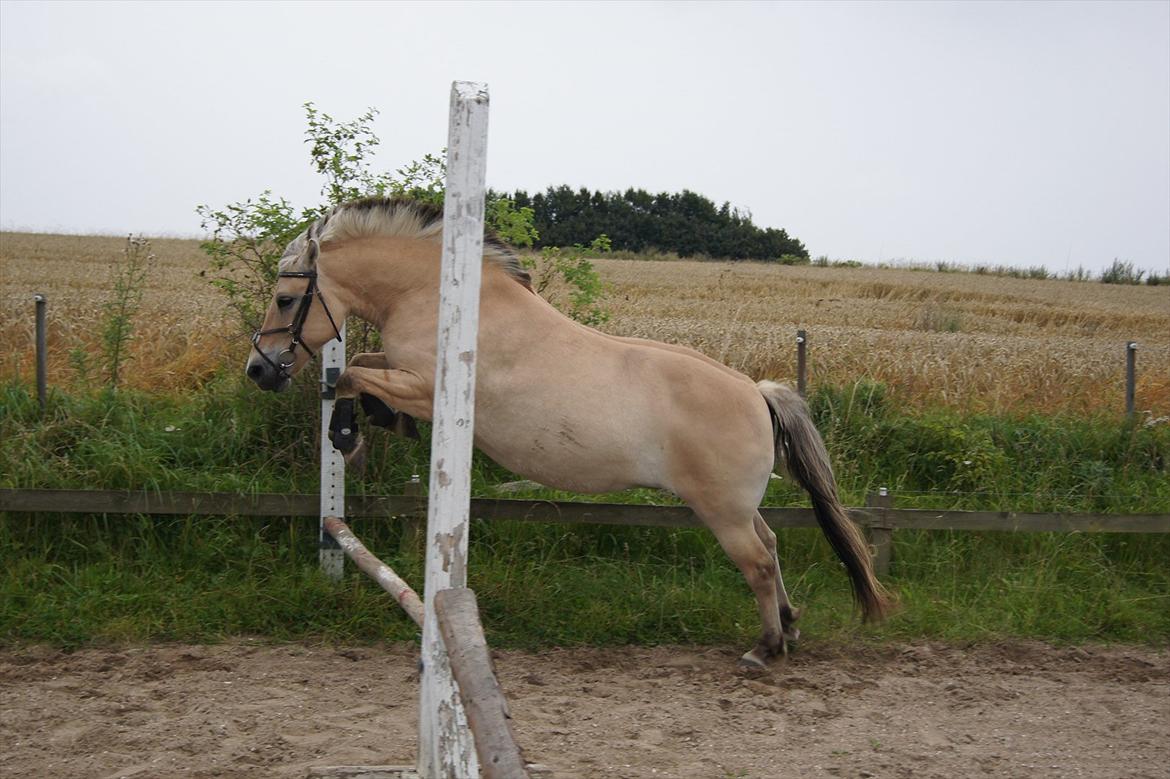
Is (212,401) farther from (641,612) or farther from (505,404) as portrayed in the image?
(641,612)

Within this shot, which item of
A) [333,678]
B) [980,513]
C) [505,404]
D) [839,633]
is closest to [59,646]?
[333,678]

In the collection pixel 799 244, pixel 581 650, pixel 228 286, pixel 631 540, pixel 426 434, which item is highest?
pixel 799 244

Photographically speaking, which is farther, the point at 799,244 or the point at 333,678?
the point at 799,244

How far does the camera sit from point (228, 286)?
6664 millimetres

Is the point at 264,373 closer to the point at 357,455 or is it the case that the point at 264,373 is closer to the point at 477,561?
the point at 357,455

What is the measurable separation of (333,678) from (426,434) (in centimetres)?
231

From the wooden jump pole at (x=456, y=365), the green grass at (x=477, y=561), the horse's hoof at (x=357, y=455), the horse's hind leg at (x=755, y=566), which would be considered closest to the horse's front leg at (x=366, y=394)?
the horse's hoof at (x=357, y=455)

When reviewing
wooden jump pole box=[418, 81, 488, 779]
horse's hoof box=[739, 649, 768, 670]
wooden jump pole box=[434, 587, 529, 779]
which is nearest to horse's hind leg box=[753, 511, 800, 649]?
horse's hoof box=[739, 649, 768, 670]

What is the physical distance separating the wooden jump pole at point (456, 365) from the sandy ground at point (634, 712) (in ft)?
3.42

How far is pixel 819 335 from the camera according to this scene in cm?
1283

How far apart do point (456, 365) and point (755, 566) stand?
111 inches

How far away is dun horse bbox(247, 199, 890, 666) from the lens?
5.06 metres

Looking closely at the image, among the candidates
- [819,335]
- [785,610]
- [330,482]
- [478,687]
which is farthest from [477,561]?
[819,335]

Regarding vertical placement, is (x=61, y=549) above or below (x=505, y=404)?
below
